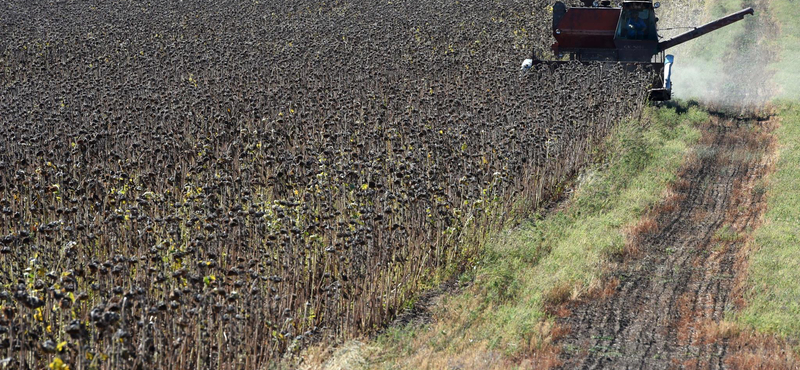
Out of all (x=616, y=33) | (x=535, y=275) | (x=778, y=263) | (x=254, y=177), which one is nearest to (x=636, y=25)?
(x=616, y=33)

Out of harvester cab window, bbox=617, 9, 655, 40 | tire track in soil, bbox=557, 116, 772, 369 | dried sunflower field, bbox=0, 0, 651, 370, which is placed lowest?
tire track in soil, bbox=557, 116, 772, 369

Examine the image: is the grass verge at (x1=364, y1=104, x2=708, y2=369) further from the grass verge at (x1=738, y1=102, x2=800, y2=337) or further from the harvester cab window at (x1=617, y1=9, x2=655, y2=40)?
the harvester cab window at (x1=617, y1=9, x2=655, y2=40)

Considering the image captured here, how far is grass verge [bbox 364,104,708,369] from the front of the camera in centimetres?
684

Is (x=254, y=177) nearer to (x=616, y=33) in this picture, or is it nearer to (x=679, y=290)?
(x=679, y=290)

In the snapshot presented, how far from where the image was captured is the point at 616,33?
1897 centimetres

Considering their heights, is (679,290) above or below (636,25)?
below

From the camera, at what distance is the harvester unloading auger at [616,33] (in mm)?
18734

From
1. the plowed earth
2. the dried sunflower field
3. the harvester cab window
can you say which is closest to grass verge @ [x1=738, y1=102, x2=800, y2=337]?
the plowed earth

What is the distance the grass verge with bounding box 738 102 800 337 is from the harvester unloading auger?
20.2ft

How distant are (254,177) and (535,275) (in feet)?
10.9

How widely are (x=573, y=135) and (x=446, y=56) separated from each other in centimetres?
→ 789

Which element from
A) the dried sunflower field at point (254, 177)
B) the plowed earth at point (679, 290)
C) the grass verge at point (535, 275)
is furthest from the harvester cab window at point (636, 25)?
the plowed earth at point (679, 290)

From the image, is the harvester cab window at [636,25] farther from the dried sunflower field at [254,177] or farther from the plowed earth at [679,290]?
the plowed earth at [679,290]

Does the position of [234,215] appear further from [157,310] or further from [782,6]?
[782,6]
